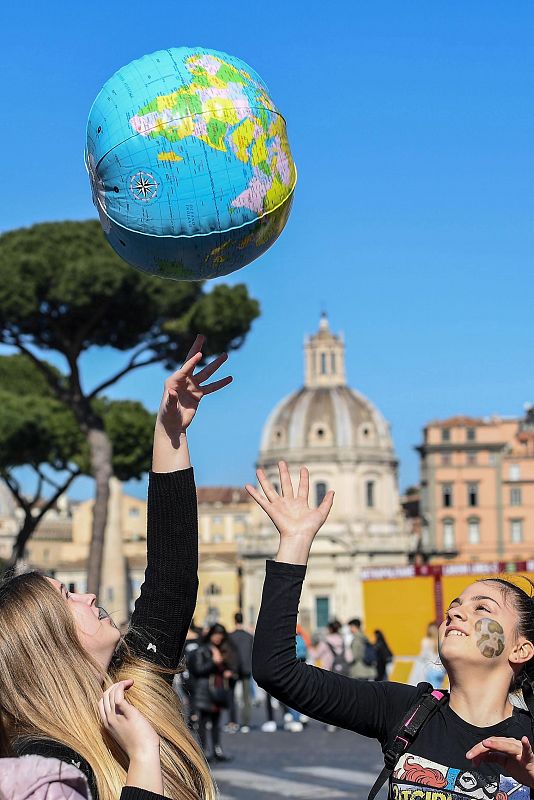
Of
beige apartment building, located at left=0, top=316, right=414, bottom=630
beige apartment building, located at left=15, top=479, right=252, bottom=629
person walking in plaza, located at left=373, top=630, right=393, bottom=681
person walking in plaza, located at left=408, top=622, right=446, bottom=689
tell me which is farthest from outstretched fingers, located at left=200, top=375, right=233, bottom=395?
beige apartment building, located at left=0, top=316, right=414, bottom=630

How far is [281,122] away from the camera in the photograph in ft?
11.2

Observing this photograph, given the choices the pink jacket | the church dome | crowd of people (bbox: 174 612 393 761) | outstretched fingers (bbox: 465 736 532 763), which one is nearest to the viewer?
the pink jacket

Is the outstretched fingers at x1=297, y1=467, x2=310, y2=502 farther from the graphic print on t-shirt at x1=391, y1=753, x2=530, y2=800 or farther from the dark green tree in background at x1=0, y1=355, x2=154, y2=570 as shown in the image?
the dark green tree in background at x1=0, y1=355, x2=154, y2=570

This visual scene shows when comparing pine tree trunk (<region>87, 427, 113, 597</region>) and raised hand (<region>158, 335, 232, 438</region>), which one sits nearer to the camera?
raised hand (<region>158, 335, 232, 438</region>)

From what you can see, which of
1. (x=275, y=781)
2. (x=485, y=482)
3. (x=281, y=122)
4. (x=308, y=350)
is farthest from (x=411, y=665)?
(x=308, y=350)

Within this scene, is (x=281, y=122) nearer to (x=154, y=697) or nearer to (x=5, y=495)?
(x=154, y=697)

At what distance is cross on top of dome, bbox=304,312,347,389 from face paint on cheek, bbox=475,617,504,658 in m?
101

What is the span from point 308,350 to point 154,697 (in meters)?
104

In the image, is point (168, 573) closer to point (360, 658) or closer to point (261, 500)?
point (261, 500)

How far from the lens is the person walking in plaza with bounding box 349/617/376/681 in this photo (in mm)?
17891

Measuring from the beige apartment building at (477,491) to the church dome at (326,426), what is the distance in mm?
4478

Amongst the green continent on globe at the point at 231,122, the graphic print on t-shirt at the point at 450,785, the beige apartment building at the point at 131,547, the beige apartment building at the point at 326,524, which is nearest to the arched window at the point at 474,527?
the beige apartment building at the point at 326,524

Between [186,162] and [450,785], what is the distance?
140 centimetres

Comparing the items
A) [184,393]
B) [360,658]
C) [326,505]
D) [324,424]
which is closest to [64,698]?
[326,505]
